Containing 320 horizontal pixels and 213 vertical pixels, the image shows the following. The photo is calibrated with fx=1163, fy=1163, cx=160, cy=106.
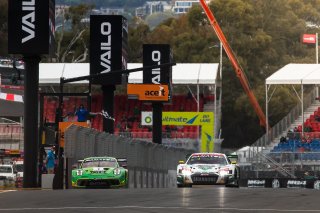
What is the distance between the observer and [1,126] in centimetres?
7850

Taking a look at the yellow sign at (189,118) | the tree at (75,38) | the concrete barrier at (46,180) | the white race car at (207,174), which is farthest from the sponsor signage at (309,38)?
the concrete barrier at (46,180)

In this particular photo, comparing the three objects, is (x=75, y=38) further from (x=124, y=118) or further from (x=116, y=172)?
(x=116, y=172)

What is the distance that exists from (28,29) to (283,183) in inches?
875

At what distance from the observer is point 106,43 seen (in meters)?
45.8

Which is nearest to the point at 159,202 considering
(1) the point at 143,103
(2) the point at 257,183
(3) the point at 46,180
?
(3) the point at 46,180

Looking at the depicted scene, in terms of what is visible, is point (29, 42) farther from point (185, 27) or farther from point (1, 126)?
point (185, 27)

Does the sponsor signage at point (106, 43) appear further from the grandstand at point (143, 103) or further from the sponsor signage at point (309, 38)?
the sponsor signage at point (309, 38)

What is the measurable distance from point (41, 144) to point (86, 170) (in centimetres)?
427

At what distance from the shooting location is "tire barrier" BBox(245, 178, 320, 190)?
5428 cm

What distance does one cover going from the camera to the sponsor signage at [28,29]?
3669cm

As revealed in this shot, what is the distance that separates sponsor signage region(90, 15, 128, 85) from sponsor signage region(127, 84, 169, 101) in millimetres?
12547

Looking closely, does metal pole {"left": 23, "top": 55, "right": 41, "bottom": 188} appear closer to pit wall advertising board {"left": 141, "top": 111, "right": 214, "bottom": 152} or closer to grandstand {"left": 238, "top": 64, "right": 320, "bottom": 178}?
grandstand {"left": 238, "top": 64, "right": 320, "bottom": 178}

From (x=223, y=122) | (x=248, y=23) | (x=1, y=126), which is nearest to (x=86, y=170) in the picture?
(x=1, y=126)

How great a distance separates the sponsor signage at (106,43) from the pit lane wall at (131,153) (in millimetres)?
3131
